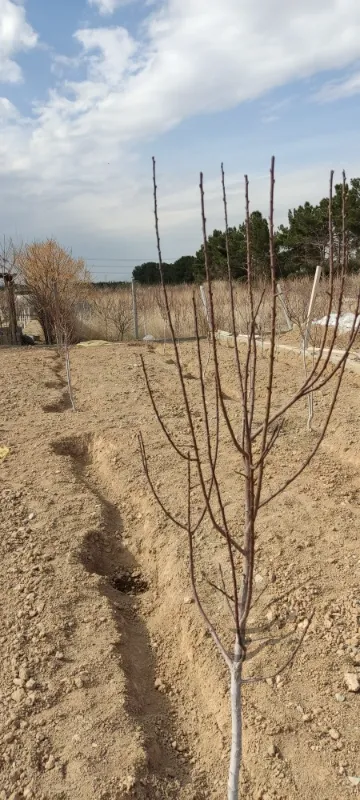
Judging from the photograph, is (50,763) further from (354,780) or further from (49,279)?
(49,279)

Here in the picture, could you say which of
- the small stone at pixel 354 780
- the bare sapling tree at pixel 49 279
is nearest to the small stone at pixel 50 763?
the small stone at pixel 354 780

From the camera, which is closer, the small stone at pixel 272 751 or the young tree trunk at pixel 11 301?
the small stone at pixel 272 751

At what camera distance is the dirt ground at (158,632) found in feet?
6.66

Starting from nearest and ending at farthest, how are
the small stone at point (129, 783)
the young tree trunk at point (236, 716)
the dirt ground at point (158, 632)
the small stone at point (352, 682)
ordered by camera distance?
the young tree trunk at point (236, 716), the small stone at point (129, 783), the dirt ground at point (158, 632), the small stone at point (352, 682)

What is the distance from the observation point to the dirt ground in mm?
2031

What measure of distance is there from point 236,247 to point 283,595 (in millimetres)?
23773

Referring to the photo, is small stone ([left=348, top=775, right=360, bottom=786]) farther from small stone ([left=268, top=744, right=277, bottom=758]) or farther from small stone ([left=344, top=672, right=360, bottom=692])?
small stone ([left=344, top=672, right=360, bottom=692])

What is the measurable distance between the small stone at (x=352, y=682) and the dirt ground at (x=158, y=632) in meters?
0.02

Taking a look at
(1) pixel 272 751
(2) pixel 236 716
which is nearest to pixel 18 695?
(1) pixel 272 751

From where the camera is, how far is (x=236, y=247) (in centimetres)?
2511

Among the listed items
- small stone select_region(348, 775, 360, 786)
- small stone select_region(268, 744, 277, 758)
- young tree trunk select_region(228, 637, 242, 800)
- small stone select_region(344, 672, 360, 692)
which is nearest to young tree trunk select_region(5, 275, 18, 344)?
small stone select_region(344, 672, 360, 692)

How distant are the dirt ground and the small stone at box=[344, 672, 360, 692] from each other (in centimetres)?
2

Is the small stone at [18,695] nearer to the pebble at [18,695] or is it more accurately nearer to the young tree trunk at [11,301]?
the pebble at [18,695]

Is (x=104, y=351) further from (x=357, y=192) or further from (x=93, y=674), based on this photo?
(x=357, y=192)
